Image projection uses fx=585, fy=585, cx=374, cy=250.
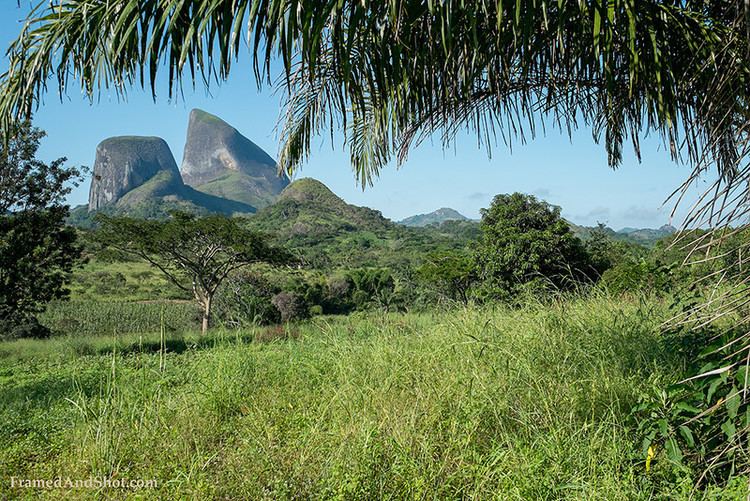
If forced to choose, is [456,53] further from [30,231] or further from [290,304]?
[290,304]

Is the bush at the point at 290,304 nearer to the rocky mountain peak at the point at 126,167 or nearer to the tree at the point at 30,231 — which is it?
the tree at the point at 30,231

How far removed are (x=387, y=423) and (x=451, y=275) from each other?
42.1ft

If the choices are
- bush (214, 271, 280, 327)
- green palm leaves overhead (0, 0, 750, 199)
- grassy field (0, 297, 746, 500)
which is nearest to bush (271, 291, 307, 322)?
bush (214, 271, 280, 327)

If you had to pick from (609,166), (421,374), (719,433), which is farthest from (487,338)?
(719,433)

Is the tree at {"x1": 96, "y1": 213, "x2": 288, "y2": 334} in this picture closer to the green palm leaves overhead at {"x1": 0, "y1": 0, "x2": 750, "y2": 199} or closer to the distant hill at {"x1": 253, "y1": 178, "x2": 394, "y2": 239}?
the green palm leaves overhead at {"x1": 0, "y1": 0, "x2": 750, "y2": 199}

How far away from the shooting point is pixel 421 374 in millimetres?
3955

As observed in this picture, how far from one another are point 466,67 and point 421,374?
6.55 ft

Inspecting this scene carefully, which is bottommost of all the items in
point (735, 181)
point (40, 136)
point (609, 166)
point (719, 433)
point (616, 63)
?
point (719, 433)

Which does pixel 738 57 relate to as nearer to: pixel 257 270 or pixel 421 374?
pixel 421 374

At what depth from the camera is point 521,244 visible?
14.0m

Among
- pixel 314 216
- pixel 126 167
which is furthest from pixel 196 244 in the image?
pixel 126 167

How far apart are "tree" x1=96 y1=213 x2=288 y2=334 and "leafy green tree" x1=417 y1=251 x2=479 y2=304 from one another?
5.81m

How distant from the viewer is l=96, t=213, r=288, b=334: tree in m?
18.5

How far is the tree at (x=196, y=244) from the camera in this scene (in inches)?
728
